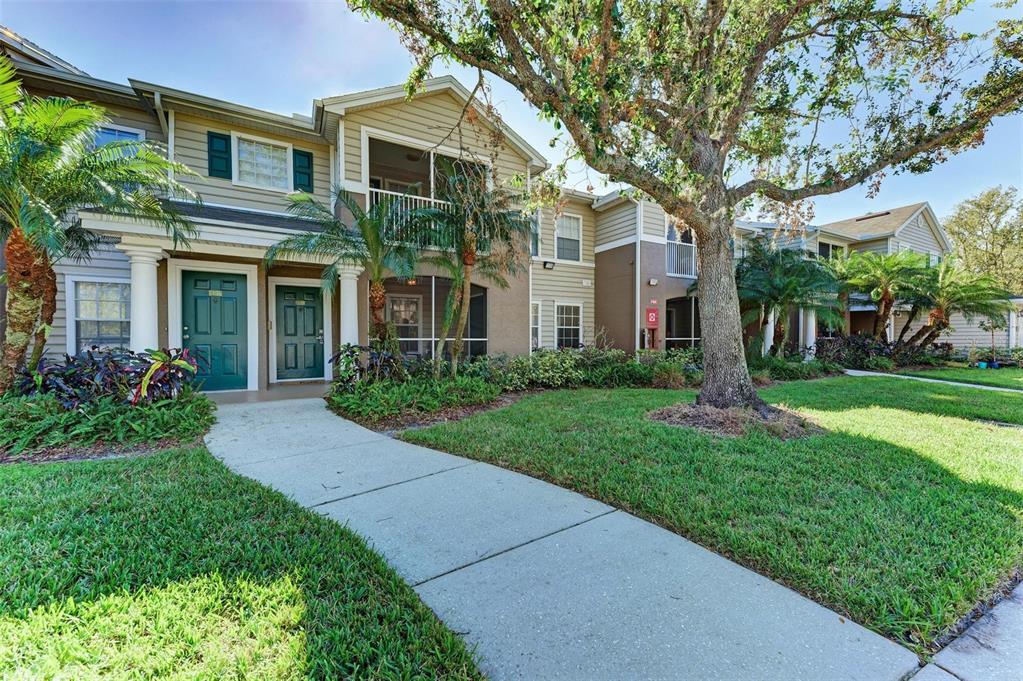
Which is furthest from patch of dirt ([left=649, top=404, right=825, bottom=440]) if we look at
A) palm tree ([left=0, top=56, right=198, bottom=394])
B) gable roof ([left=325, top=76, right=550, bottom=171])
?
palm tree ([left=0, top=56, right=198, bottom=394])

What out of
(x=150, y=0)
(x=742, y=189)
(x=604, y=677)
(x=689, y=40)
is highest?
(x=150, y=0)

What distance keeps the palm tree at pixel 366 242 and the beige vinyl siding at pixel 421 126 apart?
1.79m

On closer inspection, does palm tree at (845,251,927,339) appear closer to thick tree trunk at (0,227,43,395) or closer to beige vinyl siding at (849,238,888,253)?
beige vinyl siding at (849,238,888,253)

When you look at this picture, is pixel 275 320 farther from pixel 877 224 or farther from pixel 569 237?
pixel 877 224

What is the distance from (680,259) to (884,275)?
6.70 m

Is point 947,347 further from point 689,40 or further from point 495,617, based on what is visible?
point 495,617

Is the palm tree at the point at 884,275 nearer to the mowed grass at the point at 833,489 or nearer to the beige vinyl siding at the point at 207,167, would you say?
the mowed grass at the point at 833,489

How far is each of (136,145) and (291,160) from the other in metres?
3.80

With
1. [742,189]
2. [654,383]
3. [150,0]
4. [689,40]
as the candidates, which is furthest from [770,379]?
[150,0]

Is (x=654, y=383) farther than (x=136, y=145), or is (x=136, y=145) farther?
(x=654, y=383)

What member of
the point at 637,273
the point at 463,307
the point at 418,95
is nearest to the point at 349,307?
the point at 463,307

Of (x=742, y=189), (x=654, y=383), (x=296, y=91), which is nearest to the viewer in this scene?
(x=742, y=189)

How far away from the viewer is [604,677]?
5.84 feet

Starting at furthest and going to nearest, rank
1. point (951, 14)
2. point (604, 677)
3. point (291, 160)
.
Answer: point (291, 160) → point (951, 14) → point (604, 677)
